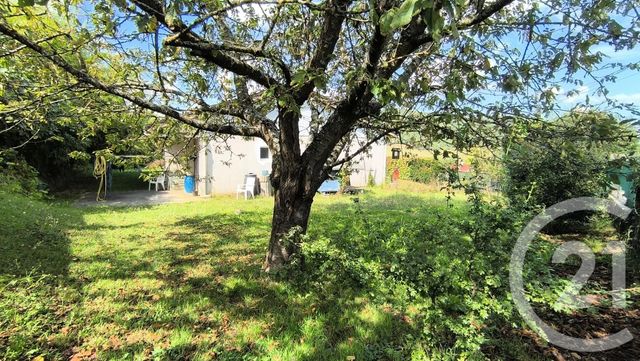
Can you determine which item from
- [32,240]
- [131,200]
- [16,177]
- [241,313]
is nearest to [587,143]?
[241,313]

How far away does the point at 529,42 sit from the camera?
3178 millimetres

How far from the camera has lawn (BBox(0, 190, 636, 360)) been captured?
2766 mm

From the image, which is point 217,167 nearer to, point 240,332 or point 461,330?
point 240,332

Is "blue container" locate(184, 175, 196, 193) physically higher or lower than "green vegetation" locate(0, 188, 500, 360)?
higher

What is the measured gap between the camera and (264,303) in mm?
3861

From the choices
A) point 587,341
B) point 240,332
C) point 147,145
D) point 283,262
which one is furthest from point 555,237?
point 147,145

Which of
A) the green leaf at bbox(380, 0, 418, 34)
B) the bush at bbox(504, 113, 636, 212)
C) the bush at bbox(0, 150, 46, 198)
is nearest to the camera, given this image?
the green leaf at bbox(380, 0, 418, 34)

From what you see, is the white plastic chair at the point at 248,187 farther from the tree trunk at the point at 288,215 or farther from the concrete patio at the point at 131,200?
the tree trunk at the point at 288,215

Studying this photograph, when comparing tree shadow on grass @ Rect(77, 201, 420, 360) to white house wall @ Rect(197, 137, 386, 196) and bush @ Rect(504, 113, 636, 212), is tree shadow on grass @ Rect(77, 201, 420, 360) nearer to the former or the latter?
bush @ Rect(504, 113, 636, 212)

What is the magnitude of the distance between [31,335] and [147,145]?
2753 mm

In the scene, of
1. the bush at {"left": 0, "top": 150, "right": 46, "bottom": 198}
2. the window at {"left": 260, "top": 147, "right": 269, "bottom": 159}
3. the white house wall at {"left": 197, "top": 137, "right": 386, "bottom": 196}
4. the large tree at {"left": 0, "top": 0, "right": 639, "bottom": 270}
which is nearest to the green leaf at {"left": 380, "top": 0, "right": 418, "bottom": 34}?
the large tree at {"left": 0, "top": 0, "right": 639, "bottom": 270}

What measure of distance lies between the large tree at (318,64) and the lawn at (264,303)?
2.29 feet

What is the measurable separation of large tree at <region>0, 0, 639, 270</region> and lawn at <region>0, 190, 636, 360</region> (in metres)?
0.70

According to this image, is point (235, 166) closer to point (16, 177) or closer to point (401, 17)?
point (16, 177)
